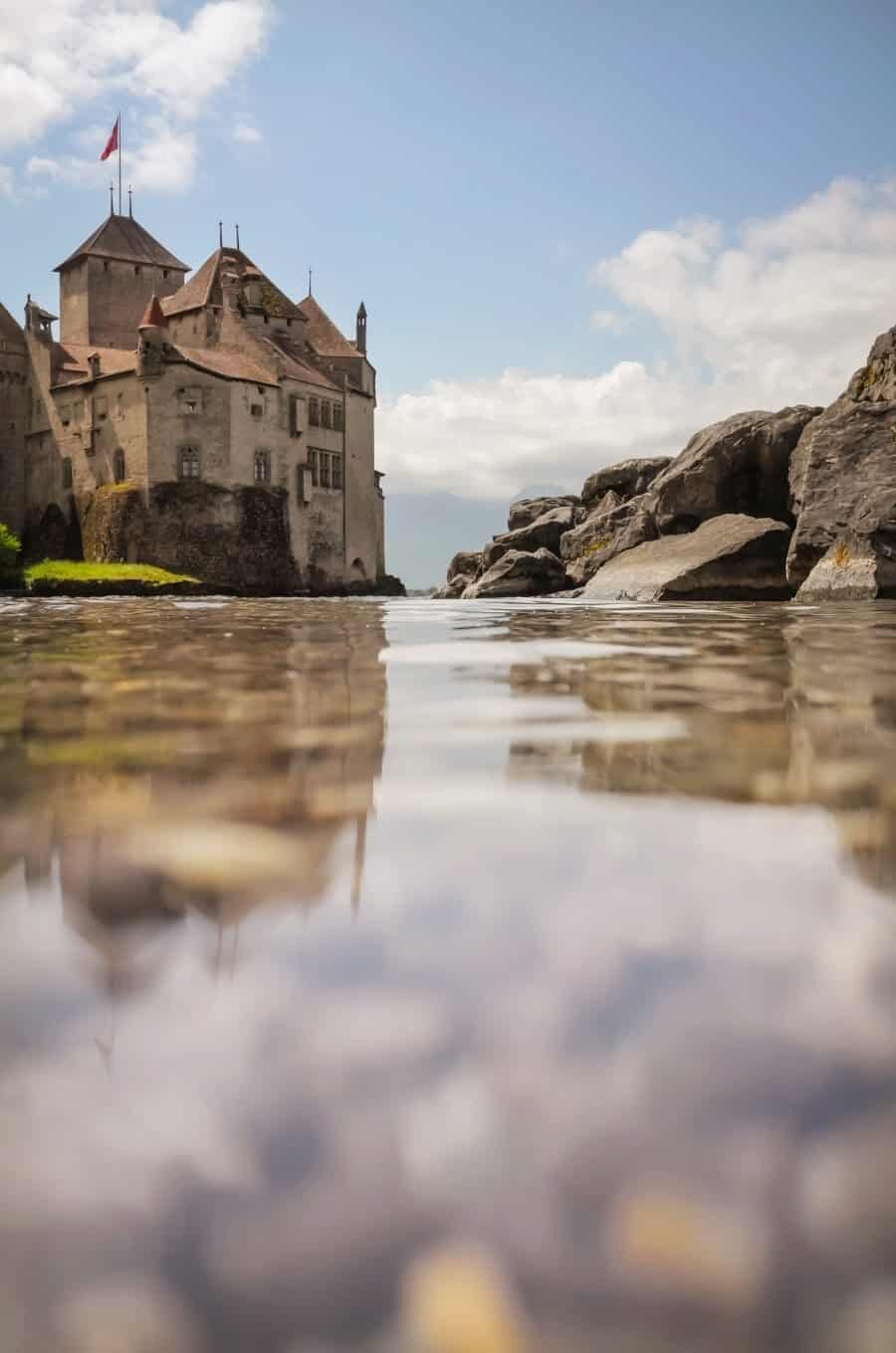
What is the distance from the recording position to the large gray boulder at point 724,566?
15422mm

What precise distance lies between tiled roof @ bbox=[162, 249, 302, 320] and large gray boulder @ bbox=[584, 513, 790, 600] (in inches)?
1531

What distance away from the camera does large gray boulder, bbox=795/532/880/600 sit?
12.8 meters

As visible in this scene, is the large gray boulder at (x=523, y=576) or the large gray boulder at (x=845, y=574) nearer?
the large gray boulder at (x=845, y=574)

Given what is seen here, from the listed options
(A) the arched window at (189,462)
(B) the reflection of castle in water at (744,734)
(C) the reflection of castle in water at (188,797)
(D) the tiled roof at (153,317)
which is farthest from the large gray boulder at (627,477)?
(D) the tiled roof at (153,317)

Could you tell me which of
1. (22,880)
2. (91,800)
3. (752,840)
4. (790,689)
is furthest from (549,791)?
(790,689)

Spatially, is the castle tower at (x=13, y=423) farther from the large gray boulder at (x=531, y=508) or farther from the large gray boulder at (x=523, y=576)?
the large gray boulder at (x=523, y=576)

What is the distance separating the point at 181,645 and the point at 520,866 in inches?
169

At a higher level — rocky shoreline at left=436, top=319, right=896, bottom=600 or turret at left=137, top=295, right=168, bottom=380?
turret at left=137, top=295, right=168, bottom=380

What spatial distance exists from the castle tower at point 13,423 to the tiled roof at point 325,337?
48.2 ft

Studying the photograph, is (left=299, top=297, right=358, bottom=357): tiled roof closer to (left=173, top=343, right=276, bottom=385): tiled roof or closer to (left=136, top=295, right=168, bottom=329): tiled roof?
(left=173, top=343, right=276, bottom=385): tiled roof

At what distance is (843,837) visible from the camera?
4.07 feet

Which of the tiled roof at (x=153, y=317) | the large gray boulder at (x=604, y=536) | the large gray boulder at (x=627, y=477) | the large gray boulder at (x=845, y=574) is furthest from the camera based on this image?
the tiled roof at (x=153, y=317)

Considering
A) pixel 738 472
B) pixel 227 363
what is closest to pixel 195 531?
pixel 227 363

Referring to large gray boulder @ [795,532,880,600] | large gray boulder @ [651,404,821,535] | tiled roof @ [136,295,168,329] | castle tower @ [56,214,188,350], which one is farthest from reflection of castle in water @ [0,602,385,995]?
castle tower @ [56,214,188,350]
